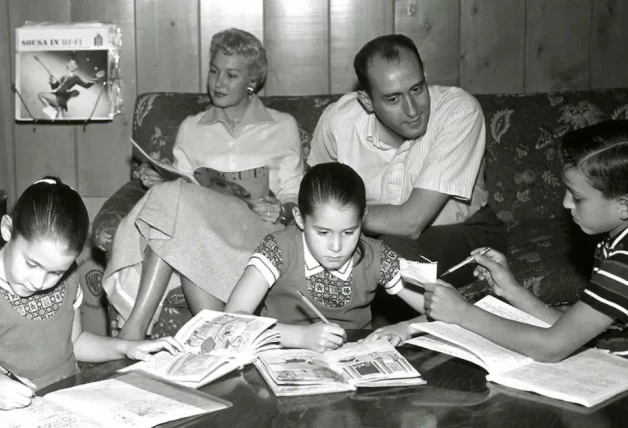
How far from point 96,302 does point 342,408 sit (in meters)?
2.24

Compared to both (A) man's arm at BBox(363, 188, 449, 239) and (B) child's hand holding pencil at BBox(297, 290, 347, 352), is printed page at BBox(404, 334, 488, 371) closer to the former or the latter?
(B) child's hand holding pencil at BBox(297, 290, 347, 352)

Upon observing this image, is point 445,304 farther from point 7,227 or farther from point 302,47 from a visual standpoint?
point 302,47

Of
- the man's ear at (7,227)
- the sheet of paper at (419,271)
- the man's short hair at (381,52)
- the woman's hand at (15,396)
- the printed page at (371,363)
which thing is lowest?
the printed page at (371,363)

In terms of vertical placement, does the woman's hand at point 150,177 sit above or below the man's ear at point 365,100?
below

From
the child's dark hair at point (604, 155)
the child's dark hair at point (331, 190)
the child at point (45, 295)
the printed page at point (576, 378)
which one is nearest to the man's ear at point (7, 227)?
the child at point (45, 295)

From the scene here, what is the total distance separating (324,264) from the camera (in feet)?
6.82

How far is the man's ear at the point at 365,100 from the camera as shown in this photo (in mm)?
2680

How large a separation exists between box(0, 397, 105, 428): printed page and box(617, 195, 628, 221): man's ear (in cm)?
117

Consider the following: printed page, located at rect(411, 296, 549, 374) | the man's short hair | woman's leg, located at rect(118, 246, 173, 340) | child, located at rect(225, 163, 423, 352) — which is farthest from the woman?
printed page, located at rect(411, 296, 549, 374)

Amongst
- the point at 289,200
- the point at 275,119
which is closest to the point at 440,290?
the point at 289,200

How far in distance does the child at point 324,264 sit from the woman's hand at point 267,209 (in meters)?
0.52

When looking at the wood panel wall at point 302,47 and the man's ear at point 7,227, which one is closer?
the man's ear at point 7,227

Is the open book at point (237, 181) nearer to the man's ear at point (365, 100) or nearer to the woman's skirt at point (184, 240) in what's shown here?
the woman's skirt at point (184, 240)

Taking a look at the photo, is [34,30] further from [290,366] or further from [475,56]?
[290,366]
